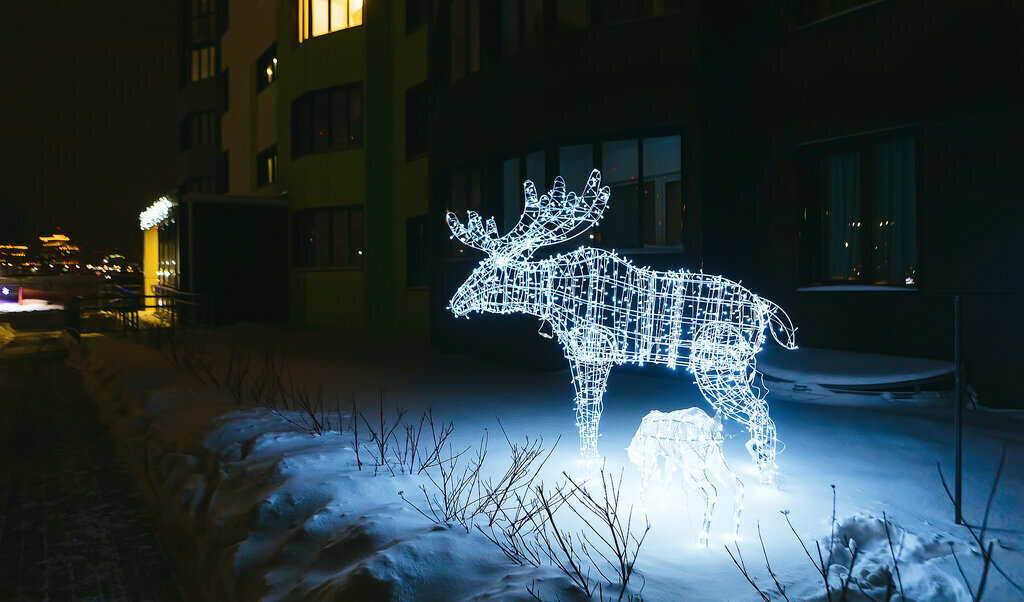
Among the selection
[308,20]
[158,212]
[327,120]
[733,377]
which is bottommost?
[733,377]

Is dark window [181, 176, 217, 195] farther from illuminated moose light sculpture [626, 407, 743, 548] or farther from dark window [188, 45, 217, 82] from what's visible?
illuminated moose light sculpture [626, 407, 743, 548]

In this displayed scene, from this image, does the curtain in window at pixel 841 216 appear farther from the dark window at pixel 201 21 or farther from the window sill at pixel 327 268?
the dark window at pixel 201 21

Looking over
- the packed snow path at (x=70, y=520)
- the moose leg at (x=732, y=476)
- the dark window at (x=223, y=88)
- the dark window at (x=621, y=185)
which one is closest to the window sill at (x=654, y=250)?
the dark window at (x=621, y=185)

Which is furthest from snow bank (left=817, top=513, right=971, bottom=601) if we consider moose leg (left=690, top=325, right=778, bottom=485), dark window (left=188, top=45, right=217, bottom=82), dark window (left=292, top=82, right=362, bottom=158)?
dark window (left=188, top=45, right=217, bottom=82)

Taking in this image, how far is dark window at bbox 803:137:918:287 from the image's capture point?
9414mm

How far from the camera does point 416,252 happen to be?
18.5m

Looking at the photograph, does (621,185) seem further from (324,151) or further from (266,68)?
(266,68)

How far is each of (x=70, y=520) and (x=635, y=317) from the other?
4.65 m

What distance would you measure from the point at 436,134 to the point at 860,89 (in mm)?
8310

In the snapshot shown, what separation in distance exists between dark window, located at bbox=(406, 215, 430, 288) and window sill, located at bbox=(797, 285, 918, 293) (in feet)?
33.9

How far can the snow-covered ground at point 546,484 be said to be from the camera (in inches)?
141

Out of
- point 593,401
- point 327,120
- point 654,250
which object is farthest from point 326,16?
point 593,401

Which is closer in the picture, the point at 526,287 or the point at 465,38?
the point at 526,287

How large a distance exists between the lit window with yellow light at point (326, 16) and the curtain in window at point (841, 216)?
14006 millimetres
